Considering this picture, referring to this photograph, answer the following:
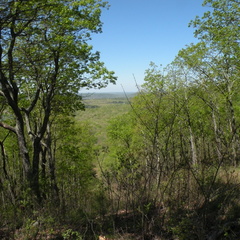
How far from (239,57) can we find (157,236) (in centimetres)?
1126

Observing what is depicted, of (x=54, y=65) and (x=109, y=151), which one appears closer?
(x=109, y=151)

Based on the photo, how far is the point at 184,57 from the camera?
1794cm

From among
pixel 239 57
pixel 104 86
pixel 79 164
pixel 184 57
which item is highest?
pixel 184 57

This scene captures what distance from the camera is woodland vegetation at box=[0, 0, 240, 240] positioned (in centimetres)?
443

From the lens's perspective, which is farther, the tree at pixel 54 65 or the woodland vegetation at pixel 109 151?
the tree at pixel 54 65

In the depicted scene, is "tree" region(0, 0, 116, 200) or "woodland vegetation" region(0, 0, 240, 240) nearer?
"woodland vegetation" region(0, 0, 240, 240)

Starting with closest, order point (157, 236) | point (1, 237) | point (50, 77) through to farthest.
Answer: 1. point (157, 236)
2. point (1, 237)
3. point (50, 77)

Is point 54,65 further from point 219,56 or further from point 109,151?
point 219,56

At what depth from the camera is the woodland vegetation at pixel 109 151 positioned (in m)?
4.43

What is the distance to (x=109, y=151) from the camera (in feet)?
20.6

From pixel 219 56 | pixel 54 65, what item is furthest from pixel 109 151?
pixel 219 56

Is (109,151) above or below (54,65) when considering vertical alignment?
below

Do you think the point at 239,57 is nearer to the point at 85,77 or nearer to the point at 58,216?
the point at 85,77

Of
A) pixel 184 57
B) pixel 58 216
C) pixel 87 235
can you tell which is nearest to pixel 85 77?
pixel 58 216
